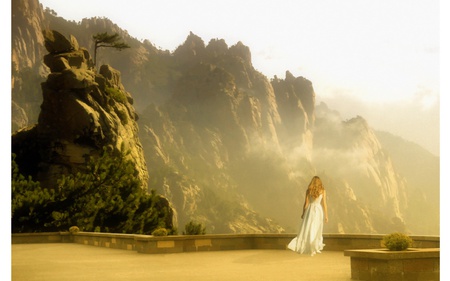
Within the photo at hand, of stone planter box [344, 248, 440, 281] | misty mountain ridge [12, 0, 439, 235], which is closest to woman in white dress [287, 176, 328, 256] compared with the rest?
stone planter box [344, 248, 440, 281]

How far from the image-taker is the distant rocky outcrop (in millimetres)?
50344

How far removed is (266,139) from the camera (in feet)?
538

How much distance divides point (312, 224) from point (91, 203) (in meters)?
25.0

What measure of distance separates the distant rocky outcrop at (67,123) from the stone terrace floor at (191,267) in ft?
115

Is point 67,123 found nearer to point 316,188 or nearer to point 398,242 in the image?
point 316,188

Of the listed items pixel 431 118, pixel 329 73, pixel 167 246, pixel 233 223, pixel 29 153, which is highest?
pixel 329 73

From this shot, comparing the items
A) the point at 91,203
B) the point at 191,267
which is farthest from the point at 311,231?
the point at 91,203

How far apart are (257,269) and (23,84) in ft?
385

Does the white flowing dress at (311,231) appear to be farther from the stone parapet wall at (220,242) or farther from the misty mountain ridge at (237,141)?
the misty mountain ridge at (237,141)

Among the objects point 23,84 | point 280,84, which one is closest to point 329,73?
point 280,84

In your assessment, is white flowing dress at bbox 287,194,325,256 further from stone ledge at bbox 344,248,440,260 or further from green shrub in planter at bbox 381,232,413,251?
stone ledge at bbox 344,248,440,260

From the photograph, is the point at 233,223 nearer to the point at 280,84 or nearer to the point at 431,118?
the point at 280,84

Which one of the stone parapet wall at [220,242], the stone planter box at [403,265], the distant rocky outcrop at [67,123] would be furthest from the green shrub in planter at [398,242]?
the distant rocky outcrop at [67,123]

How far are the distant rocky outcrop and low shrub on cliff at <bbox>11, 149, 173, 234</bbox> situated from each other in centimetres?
790
